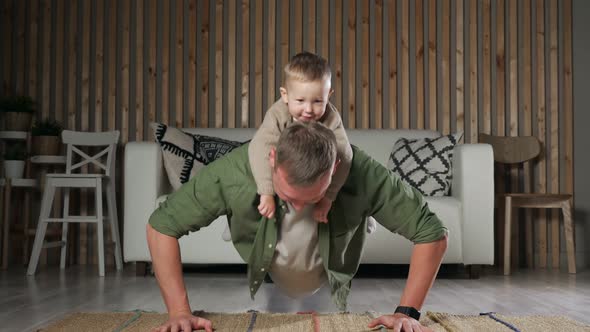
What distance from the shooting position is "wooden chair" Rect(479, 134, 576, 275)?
14.0 ft

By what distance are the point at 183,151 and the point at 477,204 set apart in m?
1.74

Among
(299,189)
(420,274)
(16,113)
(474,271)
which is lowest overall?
(474,271)

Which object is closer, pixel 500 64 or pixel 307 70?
pixel 307 70

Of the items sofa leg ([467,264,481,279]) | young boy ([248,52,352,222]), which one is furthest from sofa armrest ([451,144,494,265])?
young boy ([248,52,352,222])

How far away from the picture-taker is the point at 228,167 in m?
1.81

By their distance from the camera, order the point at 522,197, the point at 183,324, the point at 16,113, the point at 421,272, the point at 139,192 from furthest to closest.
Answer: the point at 16,113 → the point at 522,197 → the point at 139,192 → the point at 421,272 → the point at 183,324

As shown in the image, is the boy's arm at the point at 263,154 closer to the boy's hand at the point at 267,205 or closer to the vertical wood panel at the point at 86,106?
the boy's hand at the point at 267,205

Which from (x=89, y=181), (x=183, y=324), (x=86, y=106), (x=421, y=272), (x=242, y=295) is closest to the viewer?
(x=183, y=324)

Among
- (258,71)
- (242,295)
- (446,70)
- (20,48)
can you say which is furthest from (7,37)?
(446,70)

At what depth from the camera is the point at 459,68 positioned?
4.91 m

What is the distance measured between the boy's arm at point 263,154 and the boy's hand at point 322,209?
13cm

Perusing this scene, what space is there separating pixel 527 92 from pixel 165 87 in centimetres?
264

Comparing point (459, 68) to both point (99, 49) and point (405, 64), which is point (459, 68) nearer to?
point (405, 64)

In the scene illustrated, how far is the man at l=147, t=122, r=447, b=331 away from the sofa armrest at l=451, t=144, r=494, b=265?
2.06m
